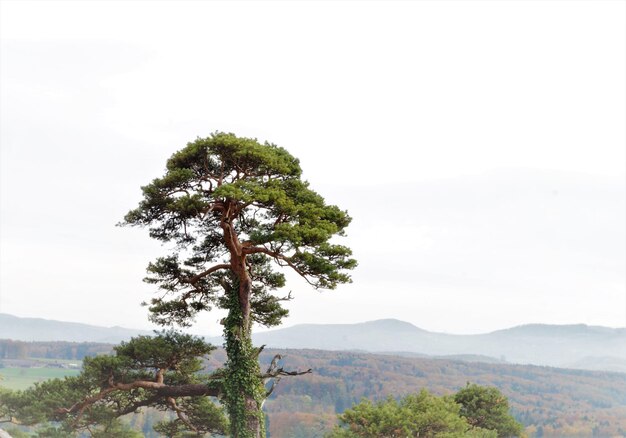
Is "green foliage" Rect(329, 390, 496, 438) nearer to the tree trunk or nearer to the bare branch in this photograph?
the tree trunk

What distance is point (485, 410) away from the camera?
36219 mm

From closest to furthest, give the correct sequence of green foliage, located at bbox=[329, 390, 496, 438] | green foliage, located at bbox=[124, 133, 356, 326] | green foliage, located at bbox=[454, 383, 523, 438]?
green foliage, located at bbox=[124, 133, 356, 326], green foliage, located at bbox=[329, 390, 496, 438], green foliage, located at bbox=[454, 383, 523, 438]

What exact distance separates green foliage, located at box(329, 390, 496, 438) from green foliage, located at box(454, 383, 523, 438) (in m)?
6.70

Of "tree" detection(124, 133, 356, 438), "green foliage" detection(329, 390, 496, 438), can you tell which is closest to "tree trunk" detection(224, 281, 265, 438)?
"tree" detection(124, 133, 356, 438)

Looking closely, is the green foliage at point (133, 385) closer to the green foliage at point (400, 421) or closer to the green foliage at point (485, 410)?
the green foliage at point (400, 421)

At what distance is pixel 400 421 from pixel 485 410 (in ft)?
34.9

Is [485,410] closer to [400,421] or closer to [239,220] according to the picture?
[400,421]

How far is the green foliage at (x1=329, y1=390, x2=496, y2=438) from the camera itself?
2816 cm

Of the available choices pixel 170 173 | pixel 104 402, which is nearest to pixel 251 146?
pixel 170 173

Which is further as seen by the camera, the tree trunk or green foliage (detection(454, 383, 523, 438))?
green foliage (detection(454, 383, 523, 438))

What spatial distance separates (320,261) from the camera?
19562mm

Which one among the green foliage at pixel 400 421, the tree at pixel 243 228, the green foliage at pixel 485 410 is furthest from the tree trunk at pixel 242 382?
the green foliage at pixel 485 410

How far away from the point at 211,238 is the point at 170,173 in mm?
3740

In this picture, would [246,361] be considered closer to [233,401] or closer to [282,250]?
[233,401]
